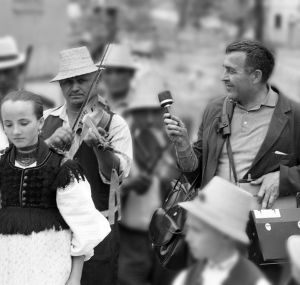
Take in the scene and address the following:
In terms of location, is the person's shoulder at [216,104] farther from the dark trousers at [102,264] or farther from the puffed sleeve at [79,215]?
the puffed sleeve at [79,215]

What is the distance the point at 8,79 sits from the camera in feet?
25.1

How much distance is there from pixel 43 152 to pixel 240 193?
4.32 ft

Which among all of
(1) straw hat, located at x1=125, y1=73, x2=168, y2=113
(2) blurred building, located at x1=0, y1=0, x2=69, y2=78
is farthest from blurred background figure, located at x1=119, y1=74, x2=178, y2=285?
(2) blurred building, located at x1=0, y1=0, x2=69, y2=78

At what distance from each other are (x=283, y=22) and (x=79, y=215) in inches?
804

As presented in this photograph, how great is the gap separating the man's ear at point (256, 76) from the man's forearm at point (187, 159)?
540 millimetres

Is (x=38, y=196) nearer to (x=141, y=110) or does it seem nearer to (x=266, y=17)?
(x=141, y=110)

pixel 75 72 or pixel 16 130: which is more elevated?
pixel 16 130

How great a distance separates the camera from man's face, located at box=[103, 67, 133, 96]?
7930 mm

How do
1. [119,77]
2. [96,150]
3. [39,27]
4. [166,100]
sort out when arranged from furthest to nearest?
[39,27]
[119,77]
[96,150]
[166,100]

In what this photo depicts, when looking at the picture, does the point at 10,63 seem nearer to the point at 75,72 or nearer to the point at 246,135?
the point at 75,72

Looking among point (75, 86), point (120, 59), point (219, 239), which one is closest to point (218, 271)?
point (219, 239)

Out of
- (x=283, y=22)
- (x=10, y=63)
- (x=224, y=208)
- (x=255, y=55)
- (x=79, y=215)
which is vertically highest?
(x=224, y=208)

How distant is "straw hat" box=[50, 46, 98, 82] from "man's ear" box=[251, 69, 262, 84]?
0.95m

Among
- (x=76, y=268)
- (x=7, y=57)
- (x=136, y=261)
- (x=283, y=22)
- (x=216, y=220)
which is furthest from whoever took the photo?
(x=283, y=22)
